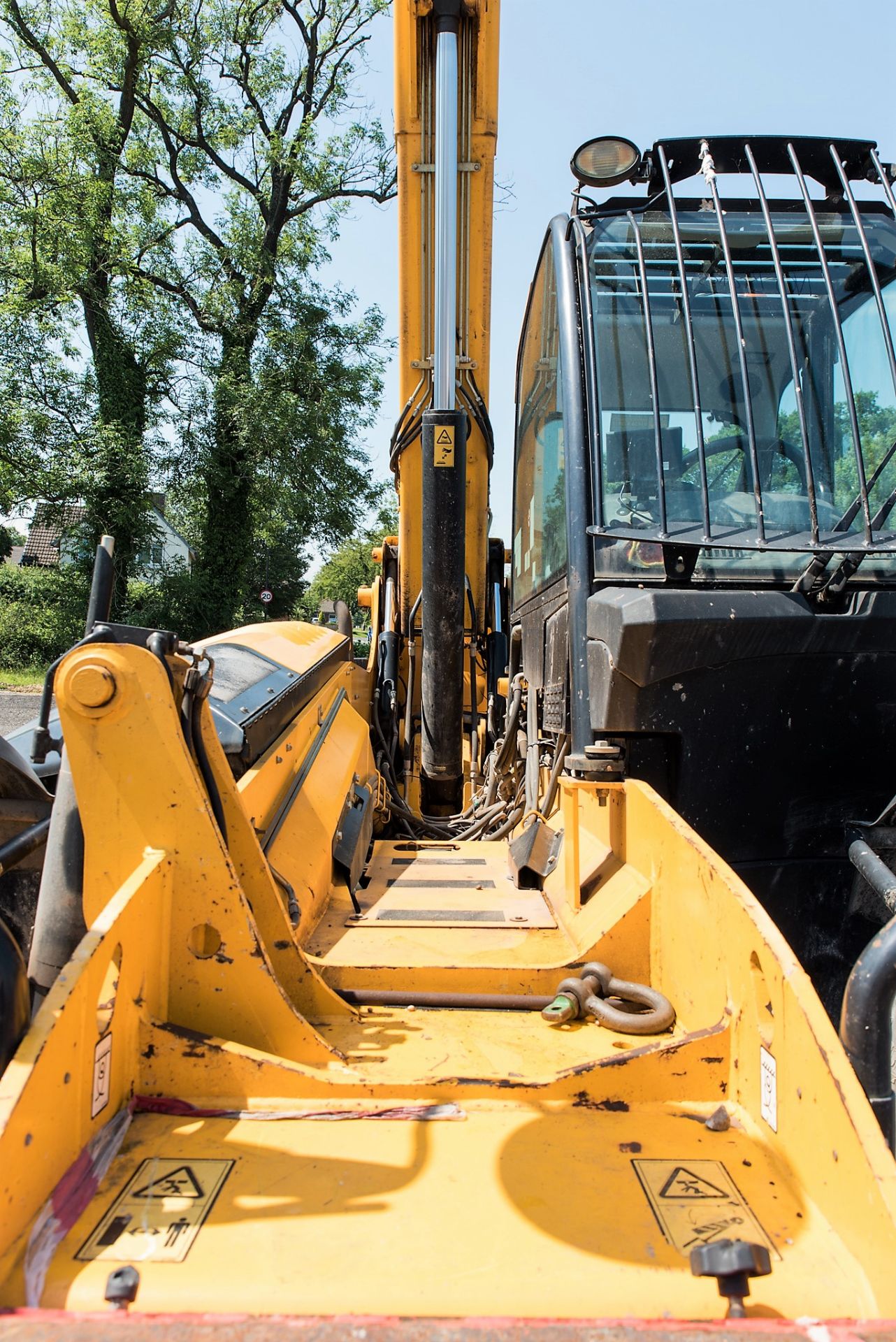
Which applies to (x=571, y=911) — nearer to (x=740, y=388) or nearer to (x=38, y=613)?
(x=740, y=388)

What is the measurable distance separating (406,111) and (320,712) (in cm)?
306

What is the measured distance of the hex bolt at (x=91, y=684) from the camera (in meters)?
1.70

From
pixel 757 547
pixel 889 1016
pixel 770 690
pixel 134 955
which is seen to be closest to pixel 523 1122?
pixel 889 1016

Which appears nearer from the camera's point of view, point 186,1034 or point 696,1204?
point 696,1204

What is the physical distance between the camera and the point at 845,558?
2.17 m

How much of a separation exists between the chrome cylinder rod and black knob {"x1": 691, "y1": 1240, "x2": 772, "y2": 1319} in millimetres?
3288

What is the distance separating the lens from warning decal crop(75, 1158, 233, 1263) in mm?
1259

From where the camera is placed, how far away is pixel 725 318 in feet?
8.52

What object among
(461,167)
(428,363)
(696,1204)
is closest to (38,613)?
(428,363)

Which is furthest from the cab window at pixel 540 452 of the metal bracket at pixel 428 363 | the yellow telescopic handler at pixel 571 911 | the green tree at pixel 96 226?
the green tree at pixel 96 226

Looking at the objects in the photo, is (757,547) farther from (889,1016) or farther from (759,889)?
(889,1016)

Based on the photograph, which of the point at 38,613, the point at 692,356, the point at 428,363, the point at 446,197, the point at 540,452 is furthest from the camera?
the point at 38,613

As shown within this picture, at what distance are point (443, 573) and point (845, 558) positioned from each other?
1.98 meters

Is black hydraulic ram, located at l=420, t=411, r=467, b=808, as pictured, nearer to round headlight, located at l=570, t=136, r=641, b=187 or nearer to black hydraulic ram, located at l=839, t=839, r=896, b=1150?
round headlight, located at l=570, t=136, r=641, b=187
